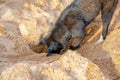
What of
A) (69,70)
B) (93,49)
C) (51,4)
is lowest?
(51,4)

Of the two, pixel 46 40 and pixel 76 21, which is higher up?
pixel 76 21

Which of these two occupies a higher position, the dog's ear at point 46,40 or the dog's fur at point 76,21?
the dog's fur at point 76,21

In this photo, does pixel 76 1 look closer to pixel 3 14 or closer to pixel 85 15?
pixel 85 15

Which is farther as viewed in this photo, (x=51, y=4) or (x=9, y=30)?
(x=51, y=4)

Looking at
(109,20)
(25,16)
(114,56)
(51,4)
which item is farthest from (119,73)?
(51,4)

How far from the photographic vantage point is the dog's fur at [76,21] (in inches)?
281

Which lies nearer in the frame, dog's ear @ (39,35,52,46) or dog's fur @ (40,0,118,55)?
dog's fur @ (40,0,118,55)

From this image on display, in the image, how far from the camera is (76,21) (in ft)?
23.8

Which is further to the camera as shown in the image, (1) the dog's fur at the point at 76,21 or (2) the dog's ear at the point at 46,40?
(2) the dog's ear at the point at 46,40

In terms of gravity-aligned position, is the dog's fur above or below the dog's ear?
above

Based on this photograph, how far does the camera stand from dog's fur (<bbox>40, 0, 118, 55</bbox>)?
23.4 feet

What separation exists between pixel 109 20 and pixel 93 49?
1.23 m

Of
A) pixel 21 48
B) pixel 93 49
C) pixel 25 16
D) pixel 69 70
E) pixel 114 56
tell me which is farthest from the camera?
pixel 25 16

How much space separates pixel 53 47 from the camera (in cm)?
721
